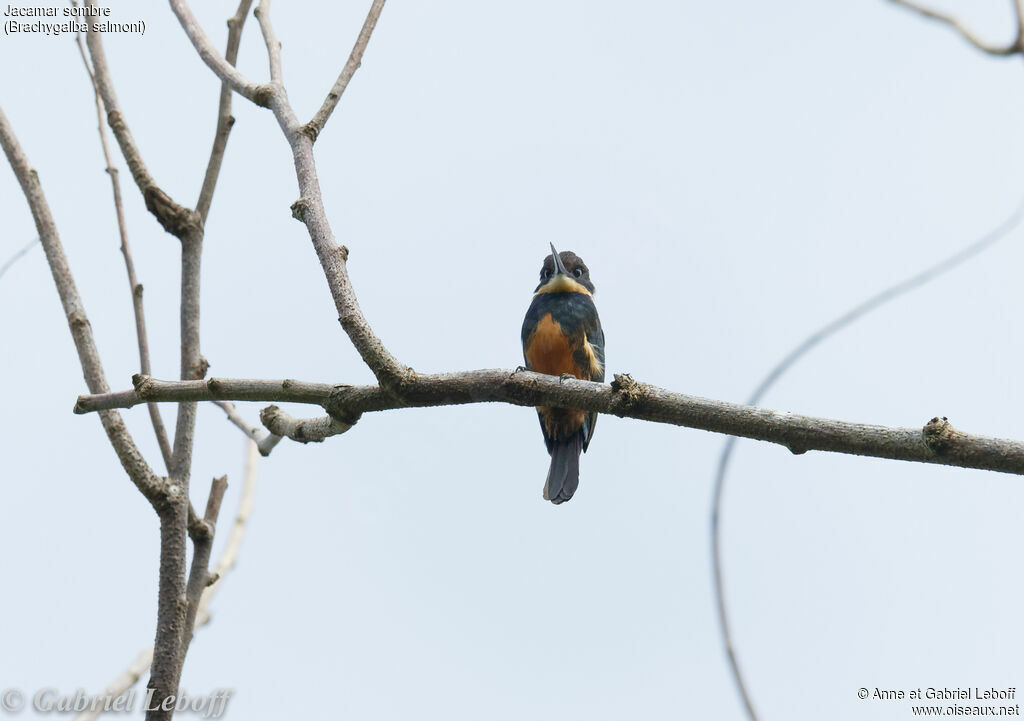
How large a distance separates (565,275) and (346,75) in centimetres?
306

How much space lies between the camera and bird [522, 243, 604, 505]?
6043 mm

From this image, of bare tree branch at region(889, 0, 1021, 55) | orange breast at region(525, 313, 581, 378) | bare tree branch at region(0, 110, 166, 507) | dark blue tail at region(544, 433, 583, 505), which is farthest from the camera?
dark blue tail at region(544, 433, 583, 505)

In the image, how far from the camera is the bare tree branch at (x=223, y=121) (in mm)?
4133

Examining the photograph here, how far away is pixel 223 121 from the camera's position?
4273mm

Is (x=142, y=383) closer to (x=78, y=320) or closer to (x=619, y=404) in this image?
(x=78, y=320)

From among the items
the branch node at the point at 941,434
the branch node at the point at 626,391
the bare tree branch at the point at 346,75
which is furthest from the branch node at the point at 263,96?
the branch node at the point at 941,434

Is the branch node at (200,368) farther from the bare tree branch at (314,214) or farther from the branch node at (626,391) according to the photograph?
the branch node at (626,391)

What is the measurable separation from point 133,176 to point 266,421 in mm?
1190

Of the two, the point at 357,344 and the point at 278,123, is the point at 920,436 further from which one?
the point at 278,123

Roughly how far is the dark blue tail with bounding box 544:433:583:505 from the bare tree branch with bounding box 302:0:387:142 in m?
3.08

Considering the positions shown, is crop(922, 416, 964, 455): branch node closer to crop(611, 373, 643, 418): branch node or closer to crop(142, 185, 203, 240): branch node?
crop(611, 373, 643, 418): branch node

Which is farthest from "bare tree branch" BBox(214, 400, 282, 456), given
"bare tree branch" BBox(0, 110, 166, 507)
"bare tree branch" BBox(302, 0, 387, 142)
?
"bare tree branch" BBox(302, 0, 387, 142)

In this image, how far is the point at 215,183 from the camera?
4.18 meters

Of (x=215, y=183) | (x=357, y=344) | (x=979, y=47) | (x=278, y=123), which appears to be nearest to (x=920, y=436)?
(x=979, y=47)
